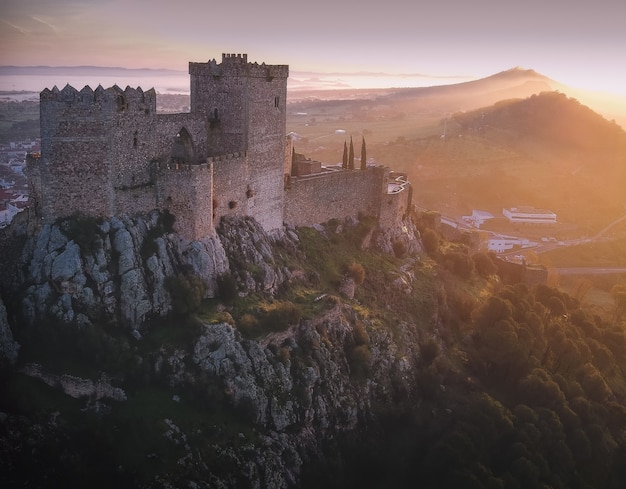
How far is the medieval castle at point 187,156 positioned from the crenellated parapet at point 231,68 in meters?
0.06

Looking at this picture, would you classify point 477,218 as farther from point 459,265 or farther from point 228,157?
point 228,157

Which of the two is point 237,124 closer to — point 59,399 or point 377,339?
point 377,339

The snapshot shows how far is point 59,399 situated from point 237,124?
1993 centimetres

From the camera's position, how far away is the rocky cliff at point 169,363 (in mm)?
32219

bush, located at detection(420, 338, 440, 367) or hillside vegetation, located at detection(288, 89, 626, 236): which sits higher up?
hillside vegetation, located at detection(288, 89, 626, 236)

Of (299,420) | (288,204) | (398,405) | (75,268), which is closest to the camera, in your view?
(75,268)

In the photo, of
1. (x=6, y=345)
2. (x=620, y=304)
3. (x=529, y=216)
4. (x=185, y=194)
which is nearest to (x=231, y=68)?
(x=185, y=194)

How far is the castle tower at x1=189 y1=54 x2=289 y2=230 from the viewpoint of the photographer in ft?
142

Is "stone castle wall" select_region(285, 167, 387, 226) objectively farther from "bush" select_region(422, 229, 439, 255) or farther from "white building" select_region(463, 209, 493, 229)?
"white building" select_region(463, 209, 493, 229)

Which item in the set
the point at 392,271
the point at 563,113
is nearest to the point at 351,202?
the point at 392,271

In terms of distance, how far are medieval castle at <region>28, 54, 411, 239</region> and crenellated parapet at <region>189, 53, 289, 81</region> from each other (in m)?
0.06

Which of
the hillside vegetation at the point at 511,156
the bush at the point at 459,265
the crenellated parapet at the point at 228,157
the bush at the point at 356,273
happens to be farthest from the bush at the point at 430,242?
the hillside vegetation at the point at 511,156

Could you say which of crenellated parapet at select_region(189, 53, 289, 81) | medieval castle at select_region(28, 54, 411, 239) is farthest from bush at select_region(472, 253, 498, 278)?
crenellated parapet at select_region(189, 53, 289, 81)

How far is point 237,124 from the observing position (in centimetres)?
4422
